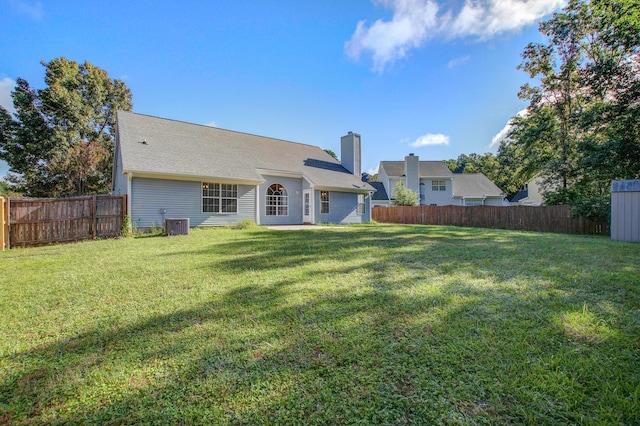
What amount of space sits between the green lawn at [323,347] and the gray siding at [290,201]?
10.6 meters

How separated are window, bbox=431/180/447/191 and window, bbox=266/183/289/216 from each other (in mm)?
20117

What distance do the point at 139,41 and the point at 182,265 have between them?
468 inches

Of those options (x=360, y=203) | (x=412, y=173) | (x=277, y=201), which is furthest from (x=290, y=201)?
(x=412, y=173)

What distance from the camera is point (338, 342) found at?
2.38 m

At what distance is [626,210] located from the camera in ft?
29.8

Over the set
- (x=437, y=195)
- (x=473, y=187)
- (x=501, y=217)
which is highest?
(x=473, y=187)

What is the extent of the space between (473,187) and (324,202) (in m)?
22.5

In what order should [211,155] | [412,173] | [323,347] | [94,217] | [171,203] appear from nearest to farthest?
[323,347] < [94,217] < [171,203] < [211,155] < [412,173]

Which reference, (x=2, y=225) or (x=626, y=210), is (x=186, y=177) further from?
(x=626, y=210)

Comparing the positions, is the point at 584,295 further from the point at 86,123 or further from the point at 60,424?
the point at 86,123

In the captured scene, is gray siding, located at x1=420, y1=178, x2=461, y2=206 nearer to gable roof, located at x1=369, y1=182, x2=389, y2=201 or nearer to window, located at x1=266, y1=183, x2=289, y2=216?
gable roof, located at x1=369, y1=182, x2=389, y2=201

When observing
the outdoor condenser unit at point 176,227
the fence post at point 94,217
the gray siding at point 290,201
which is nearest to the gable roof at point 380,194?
the gray siding at point 290,201

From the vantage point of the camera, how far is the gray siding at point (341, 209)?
55.2ft

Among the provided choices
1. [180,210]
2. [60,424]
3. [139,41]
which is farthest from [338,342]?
[139,41]
